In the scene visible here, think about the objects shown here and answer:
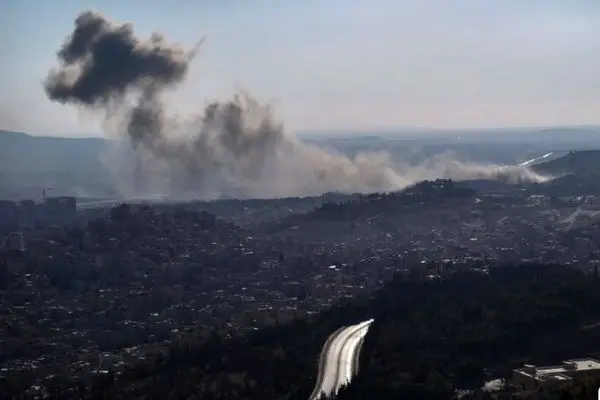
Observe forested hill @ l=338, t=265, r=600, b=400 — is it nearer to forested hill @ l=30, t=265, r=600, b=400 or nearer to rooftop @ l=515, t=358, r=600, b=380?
forested hill @ l=30, t=265, r=600, b=400

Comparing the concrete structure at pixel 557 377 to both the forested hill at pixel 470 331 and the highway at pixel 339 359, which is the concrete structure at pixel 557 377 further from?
the highway at pixel 339 359

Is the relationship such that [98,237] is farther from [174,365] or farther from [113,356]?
[174,365]

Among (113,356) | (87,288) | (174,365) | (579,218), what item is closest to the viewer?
(174,365)

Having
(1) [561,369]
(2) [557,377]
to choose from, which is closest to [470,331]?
(1) [561,369]

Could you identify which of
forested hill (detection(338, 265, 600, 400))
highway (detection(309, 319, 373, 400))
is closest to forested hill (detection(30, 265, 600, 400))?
forested hill (detection(338, 265, 600, 400))

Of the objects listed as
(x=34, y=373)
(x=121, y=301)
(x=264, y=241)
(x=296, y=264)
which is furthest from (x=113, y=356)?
(x=264, y=241)

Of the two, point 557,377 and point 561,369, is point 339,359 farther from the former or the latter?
point 557,377
